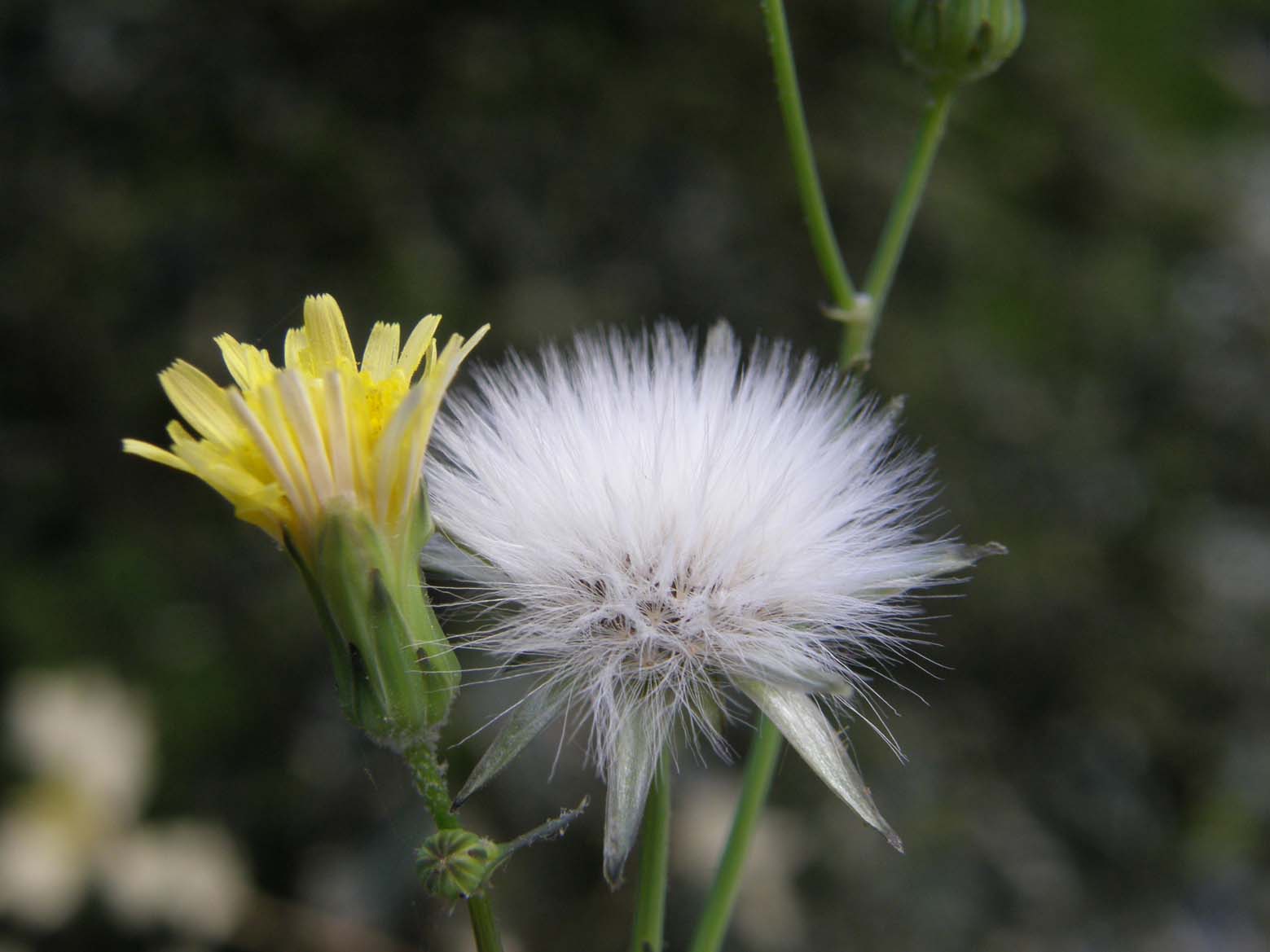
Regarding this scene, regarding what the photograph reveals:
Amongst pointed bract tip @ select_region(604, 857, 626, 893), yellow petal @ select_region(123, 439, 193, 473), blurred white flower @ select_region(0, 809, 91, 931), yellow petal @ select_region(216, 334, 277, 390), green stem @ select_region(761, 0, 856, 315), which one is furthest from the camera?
blurred white flower @ select_region(0, 809, 91, 931)

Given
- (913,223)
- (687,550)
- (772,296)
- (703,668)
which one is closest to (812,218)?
(687,550)

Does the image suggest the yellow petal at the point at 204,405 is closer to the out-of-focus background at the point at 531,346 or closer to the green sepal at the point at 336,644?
the green sepal at the point at 336,644

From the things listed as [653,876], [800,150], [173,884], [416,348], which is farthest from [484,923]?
[173,884]

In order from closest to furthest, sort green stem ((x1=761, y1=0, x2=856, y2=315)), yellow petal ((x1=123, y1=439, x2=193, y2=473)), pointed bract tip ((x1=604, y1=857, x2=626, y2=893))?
pointed bract tip ((x1=604, y1=857, x2=626, y2=893))
yellow petal ((x1=123, y1=439, x2=193, y2=473))
green stem ((x1=761, y1=0, x2=856, y2=315))

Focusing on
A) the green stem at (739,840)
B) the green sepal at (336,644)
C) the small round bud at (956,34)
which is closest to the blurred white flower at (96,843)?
the green stem at (739,840)

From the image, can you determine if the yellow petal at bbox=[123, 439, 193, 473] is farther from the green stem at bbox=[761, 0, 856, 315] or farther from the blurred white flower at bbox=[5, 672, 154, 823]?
the blurred white flower at bbox=[5, 672, 154, 823]

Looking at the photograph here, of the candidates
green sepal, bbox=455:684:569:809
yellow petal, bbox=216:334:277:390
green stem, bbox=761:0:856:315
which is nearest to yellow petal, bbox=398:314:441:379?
yellow petal, bbox=216:334:277:390

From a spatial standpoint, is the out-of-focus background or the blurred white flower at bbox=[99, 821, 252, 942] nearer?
the blurred white flower at bbox=[99, 821, 252, 942]
